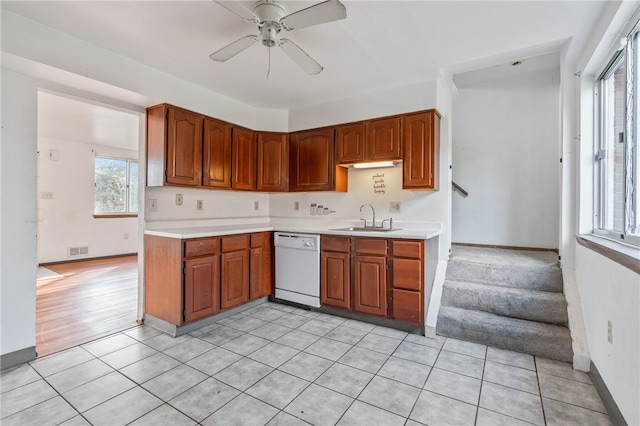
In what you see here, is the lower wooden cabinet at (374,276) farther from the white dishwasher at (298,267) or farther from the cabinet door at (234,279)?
the cabinet door at (234,279)

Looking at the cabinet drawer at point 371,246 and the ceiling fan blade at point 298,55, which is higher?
the ceiling fan blade at point 298,55

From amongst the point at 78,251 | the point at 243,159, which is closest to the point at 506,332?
the point at 243,159

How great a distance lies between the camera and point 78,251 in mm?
5941

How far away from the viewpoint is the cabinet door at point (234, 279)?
308 centimetres

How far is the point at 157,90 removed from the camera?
287 centimetres

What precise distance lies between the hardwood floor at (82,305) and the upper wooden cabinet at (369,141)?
9.46ft

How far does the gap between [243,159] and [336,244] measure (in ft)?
5.37

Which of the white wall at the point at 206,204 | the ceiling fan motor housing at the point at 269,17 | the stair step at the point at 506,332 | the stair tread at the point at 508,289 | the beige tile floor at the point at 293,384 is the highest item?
the ceiling fan motor housing at the point at 269,17

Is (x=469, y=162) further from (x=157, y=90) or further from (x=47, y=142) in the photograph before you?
(x=47, y=142)

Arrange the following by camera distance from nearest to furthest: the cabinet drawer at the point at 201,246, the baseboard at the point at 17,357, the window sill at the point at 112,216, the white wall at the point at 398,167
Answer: the baseboard at the point at 17,357
the cabinet drawer at the point at 201,246
the white wall at the point at 398,167
the window sill at the point at 112,216

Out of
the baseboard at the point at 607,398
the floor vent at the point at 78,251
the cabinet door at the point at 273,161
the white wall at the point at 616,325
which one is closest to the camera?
the white wall at the point at 616,325

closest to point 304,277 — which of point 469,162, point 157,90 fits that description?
point 157,90

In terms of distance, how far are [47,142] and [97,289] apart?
329cm

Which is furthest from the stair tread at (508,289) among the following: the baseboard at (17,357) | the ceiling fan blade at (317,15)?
the baseboard at (17,357)
